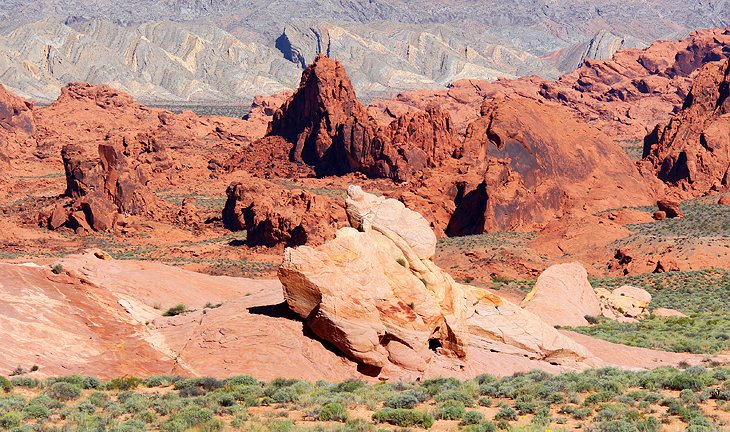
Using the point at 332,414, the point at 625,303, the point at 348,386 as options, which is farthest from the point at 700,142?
the point at 332,414

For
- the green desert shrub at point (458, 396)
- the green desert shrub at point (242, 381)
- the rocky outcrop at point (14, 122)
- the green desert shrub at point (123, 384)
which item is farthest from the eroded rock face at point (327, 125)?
the green desert shrub at point (458, 396)

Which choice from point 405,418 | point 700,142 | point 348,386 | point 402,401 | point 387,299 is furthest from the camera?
point 700,142

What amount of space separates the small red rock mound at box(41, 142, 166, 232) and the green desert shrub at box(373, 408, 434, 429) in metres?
64.8

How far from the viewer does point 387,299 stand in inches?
1053

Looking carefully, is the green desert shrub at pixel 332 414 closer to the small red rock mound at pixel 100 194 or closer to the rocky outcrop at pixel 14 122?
the small red rock mound at pixel 100 194

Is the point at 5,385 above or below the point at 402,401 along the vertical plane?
below

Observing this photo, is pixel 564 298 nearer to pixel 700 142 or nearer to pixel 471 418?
pixel 471 418

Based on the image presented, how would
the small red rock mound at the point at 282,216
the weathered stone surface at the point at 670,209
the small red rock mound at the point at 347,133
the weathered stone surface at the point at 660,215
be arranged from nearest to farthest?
1. the small red rock mound at the point at 282,216
2. the weathered stone surface at the point at 660,215
3. the weathered stone surface at the point at 670,209
4. the small red rock mound at the point at 347,133

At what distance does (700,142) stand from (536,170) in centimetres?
2338

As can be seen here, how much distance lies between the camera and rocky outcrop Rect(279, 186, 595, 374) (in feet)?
84.7

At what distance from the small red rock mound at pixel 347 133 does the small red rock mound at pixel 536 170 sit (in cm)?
2067

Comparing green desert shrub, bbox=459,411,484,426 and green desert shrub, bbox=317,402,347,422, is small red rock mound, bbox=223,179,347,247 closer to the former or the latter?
green desert shrub, bbox=317,402,347,422

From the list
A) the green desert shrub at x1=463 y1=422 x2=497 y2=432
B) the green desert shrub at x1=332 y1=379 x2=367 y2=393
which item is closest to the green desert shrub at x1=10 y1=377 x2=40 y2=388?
the green desert shrub at x1=332 y1=379 x2=367 y2=393

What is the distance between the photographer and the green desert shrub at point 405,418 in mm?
18422
